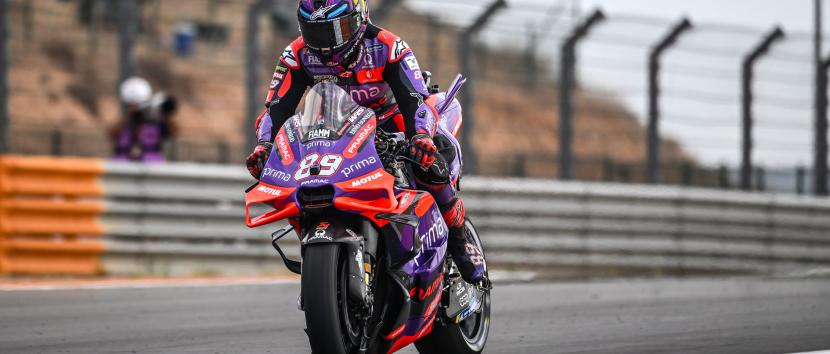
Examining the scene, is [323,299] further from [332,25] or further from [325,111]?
[332,25]

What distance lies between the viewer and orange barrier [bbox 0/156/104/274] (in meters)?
11.4

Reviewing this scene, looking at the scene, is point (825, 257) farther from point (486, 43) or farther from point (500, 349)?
point (500, 349)

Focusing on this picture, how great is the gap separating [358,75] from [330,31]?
13.5 inches

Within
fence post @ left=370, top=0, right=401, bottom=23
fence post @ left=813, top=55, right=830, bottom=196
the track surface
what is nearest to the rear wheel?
the track surface

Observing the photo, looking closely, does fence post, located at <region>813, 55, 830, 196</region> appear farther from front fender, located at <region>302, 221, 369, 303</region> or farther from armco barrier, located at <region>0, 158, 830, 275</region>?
front fender, located at <region>302, 221, 369, 303</region>

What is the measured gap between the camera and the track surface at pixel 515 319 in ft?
23.4

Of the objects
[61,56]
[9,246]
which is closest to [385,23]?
[9,246]

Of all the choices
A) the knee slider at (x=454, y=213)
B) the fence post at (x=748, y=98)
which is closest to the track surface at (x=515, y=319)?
the knee slider at (x=454, y=213)

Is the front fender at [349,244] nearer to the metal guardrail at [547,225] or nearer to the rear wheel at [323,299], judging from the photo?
the rear wheel at [323,299]

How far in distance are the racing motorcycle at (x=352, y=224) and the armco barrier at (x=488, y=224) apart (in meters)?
6.00

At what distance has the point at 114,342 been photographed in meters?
7.26

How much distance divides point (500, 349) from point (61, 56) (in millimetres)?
34414

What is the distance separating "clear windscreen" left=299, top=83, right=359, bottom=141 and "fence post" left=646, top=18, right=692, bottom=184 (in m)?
9.46

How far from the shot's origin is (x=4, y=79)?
1180cm
